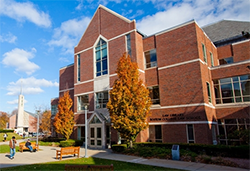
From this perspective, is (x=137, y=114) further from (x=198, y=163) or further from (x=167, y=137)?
(x=198, y=163)

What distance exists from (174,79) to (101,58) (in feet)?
31.0

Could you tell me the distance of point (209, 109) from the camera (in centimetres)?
1817

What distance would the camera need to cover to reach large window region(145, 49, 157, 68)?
21.7 meters

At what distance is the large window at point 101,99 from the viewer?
22.9 meters

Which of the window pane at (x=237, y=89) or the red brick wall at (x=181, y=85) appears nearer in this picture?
the red brick wall at (x=181, y=85)

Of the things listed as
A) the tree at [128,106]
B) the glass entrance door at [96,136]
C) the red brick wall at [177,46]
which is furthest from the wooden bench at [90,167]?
the red brick wall at [177,46]

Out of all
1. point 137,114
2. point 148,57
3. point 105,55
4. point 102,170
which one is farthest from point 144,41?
point 102,170

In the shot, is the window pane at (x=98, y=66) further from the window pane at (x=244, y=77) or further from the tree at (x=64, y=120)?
the window pane at (x=244, y=77)

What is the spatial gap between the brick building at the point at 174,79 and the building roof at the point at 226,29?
0.34 m

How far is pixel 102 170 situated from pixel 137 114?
8.75 metres

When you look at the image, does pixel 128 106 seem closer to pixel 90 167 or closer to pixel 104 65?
pixel 104 65

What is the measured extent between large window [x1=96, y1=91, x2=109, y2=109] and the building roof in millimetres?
15752

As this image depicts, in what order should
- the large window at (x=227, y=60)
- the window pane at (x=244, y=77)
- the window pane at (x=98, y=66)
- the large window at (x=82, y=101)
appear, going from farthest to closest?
the large window at (x=82, y=101) < the window pane at (x=98, y=66) < the large window at (x=227, y=60) < the window pane at (x=244, y=77)

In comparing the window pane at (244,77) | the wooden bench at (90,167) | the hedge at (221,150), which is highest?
the window pane at (244,77)
